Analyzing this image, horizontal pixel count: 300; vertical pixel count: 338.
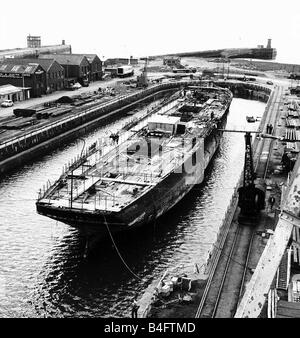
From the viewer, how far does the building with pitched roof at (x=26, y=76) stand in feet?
206

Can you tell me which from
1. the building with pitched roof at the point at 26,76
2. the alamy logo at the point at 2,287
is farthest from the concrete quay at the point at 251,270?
the building with pitched roof at the point at 26,76

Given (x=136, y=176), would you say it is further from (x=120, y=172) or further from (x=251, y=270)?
(x=251, y=270)

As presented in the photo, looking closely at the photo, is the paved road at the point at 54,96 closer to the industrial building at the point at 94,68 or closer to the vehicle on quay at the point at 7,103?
the vehicle on quay at the point at 7,103

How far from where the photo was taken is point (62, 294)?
21953mm

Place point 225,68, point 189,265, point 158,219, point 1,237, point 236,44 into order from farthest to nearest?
point 236,44, point 225,68, point 158,219, point 1,237, point 189,265

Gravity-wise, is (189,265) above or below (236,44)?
below

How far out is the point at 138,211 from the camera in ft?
86.2

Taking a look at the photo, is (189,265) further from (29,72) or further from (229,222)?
(29,72)

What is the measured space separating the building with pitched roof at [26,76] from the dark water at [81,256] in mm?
29326

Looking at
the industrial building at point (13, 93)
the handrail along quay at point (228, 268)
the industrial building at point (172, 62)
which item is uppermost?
the industrial building at point (172, 62)

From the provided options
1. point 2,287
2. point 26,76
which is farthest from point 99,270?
point 26,76

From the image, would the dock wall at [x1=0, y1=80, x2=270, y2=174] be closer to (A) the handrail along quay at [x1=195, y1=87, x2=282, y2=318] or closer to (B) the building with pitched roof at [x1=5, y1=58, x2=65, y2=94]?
(B) the building with pitched roof at [x1=5, y1=58, x2=65, y2=94]

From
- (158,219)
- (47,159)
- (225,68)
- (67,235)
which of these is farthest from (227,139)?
(225,68)

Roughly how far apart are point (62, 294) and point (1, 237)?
7134 millimetres
